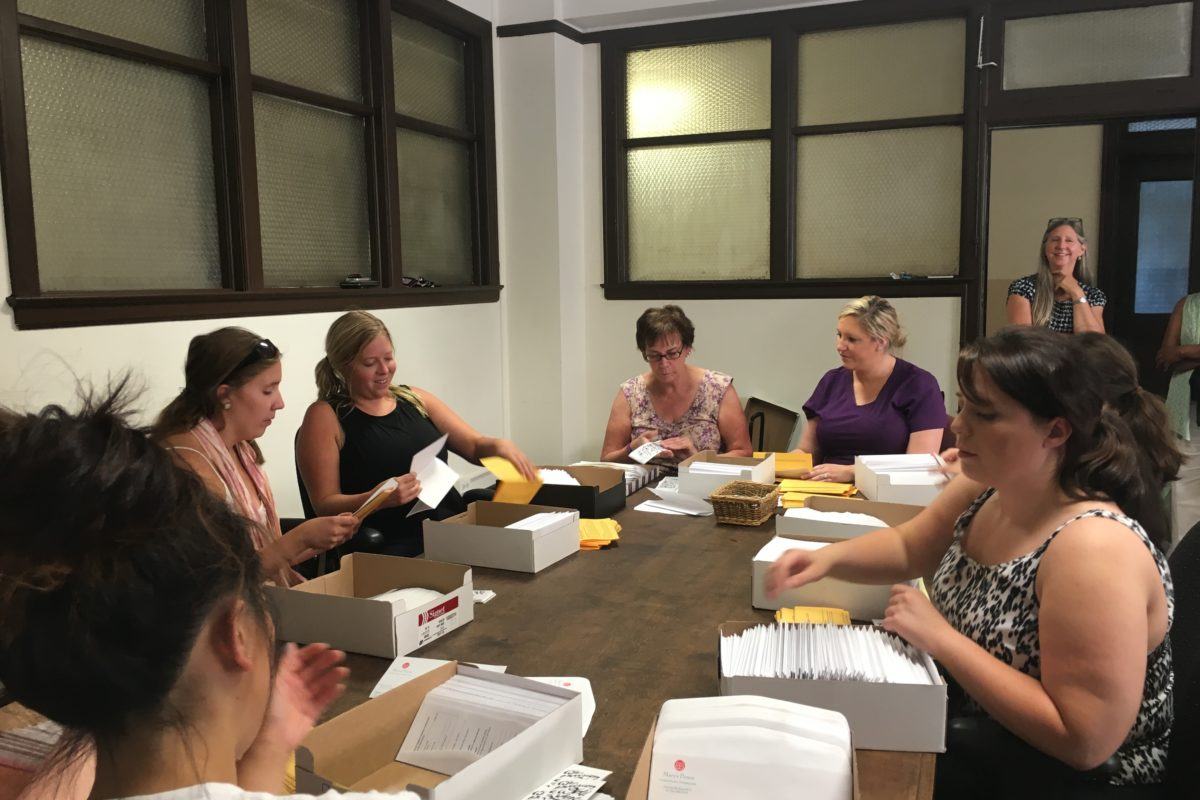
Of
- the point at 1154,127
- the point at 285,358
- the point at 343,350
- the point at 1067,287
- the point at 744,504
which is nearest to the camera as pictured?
the point at 744,504

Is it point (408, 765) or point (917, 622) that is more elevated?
point (917, 622)

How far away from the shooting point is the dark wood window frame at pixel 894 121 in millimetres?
4219

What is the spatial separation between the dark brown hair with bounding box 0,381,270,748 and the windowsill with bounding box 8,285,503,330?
2.08m

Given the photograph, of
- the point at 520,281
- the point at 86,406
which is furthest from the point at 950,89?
the point at 86,406

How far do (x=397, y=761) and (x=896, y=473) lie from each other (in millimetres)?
1745

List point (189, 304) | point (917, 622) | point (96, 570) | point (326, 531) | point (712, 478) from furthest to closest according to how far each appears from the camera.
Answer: point (189, 304) < point (712, 478) < point (326, 531) < point (917, 622) < point (96, 570)

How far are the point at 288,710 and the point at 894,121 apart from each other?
4316 mm

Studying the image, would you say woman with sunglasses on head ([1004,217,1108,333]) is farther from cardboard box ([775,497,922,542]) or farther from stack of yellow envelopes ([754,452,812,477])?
cardboard box ([775,497,922,542])

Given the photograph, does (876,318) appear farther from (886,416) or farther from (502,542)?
(502,542)

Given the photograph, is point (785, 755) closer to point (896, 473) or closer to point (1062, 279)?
point (896, 473)

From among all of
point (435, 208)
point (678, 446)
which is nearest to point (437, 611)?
point (678, 446)

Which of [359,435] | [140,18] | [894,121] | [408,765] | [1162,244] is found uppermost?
[140,18]

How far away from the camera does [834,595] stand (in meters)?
1.77

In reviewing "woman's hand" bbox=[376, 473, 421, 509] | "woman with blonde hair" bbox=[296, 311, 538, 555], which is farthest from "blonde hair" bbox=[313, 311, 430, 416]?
"woman's hand" bbox=[376, 473, 421, 509]
